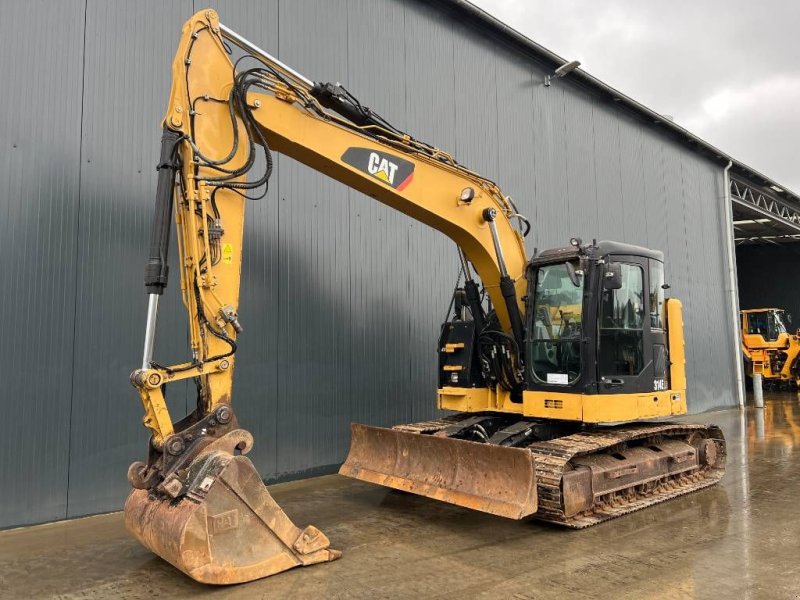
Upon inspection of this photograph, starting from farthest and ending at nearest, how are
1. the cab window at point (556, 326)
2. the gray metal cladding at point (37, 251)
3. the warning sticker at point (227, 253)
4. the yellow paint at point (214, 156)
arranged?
1. the cab window at point (556, 326)
2. the gray metal cladding at point (37, 251)
3. the warning sticker at point (227, 253)
4. the yellow paint at point (214, 156)

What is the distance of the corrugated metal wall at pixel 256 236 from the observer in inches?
244

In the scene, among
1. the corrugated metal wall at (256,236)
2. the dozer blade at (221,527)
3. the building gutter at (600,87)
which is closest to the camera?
the dozer blade at (221,527)

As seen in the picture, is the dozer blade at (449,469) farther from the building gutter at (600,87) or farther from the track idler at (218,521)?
the building gutter at (600,87)

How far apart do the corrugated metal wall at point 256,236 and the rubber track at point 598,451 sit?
6.46 feet

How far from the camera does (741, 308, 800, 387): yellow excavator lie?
2178cm

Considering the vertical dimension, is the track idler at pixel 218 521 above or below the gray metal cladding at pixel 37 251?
below

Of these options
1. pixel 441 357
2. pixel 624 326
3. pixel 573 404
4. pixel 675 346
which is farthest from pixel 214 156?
pixel 675 346

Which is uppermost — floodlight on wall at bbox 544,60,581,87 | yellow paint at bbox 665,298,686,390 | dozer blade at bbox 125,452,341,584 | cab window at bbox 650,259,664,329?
floodlight on wall at bbox 544,60,581,87

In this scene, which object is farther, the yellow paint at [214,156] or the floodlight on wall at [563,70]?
the floodlight on wall at [563,70]

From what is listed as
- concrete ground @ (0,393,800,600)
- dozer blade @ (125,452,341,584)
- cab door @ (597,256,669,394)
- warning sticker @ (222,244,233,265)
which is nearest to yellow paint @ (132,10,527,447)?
warning sticker @ (222,244,233,265)

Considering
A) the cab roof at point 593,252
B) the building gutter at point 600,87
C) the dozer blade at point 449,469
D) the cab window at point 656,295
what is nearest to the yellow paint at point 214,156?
the cab roof at point 593,252

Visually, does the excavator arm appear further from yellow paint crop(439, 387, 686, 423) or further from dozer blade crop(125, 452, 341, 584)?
yellow paint crop(439, 387, 686, 423)

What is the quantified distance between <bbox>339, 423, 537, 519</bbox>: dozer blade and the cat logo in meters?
2.70

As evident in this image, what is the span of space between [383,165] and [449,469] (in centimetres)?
316
